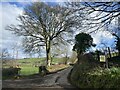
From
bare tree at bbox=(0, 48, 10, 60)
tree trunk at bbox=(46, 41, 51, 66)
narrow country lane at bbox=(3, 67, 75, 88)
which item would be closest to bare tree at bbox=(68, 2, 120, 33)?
tree trunk at bbox=(46, 41, 51, 66)

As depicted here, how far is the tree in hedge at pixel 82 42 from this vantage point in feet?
13.1

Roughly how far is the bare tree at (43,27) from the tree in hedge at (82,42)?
0.17m

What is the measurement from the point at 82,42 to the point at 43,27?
731mm

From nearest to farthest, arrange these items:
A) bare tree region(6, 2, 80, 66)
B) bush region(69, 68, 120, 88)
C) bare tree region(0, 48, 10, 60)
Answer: bush region(69, 68, 120, 88), bare tree region(0, 48, 10, 60), bare tree region(6, 2, 80, 66)

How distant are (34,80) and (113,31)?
1.63 meters

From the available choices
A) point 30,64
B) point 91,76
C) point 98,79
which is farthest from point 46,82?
Answer: point 98,79

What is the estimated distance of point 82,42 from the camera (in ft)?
13.2

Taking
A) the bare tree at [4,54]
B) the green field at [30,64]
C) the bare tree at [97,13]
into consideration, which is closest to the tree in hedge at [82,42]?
the bare tree at [97,13]

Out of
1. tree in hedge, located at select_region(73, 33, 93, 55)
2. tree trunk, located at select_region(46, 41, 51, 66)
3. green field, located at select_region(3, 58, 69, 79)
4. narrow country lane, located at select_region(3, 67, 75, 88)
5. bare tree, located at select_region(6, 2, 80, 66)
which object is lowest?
Result: narrow country lane, located at select_region(3, 67, 75, 88)

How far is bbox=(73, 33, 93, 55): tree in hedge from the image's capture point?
13.1 ft

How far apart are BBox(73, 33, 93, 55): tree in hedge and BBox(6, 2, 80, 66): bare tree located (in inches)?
6.8

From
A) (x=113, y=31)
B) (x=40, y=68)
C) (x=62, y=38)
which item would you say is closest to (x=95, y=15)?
(x=113, y=31)

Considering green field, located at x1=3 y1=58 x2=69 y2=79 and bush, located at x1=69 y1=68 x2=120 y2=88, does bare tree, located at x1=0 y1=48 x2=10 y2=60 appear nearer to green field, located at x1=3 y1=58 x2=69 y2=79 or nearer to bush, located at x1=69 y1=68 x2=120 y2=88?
green field, located at x1=3 y1=58 x2=69 y2=79

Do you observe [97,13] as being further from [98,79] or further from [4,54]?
[4,54]
